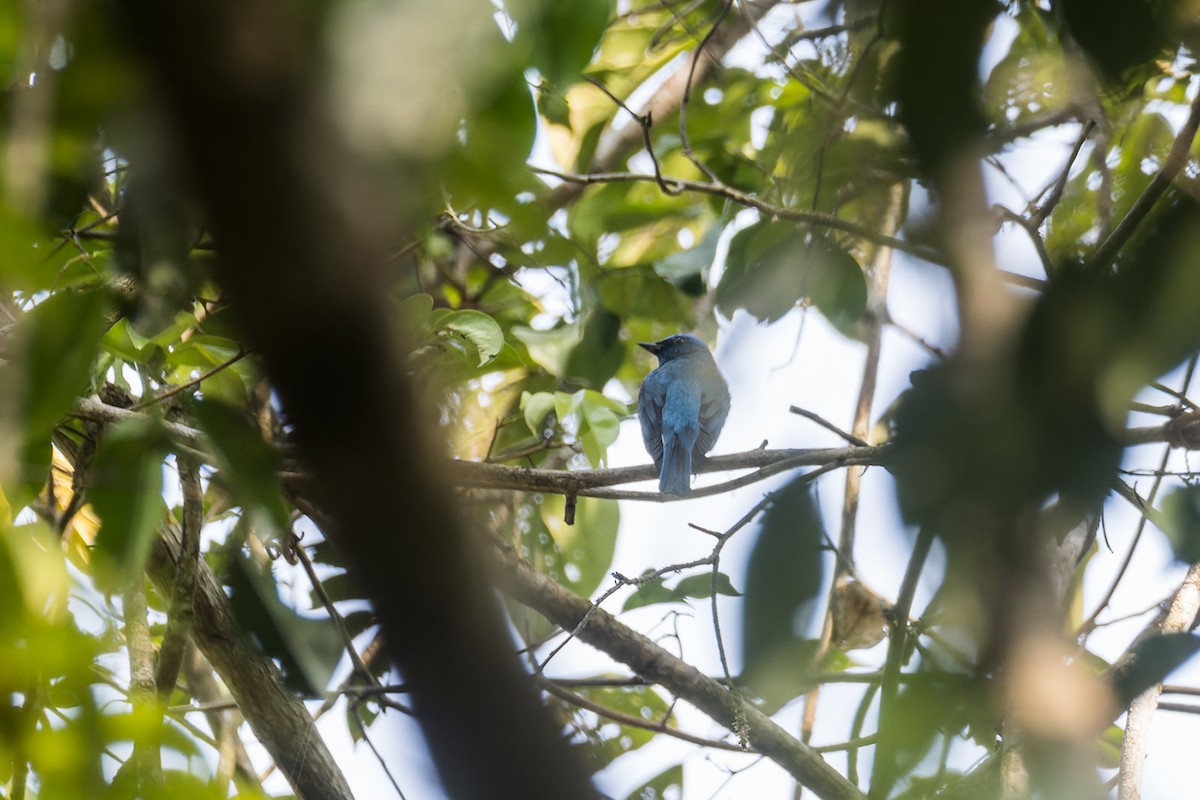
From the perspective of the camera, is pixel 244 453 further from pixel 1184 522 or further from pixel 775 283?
pixel 1184 522

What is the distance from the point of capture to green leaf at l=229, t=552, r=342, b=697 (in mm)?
1479

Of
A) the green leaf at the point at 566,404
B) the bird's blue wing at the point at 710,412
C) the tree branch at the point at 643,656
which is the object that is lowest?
the tree branch at the point at 643,656

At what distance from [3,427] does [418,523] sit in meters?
0.70

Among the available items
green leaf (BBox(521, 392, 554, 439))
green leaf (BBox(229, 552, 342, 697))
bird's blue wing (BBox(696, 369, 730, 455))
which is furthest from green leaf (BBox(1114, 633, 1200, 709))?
bird's blue wing (BBox(696, 369, 730, 455))

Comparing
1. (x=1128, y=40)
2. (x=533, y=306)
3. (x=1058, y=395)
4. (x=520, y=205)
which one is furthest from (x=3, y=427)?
(x=533, y=306)

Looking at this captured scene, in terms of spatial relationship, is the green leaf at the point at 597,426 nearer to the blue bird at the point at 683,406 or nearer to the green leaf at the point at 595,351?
the green leaf at the point at 595,351

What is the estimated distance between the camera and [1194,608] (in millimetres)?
2178

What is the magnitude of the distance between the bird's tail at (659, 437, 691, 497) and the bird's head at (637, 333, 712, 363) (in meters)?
0.54

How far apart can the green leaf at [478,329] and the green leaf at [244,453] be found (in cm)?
177

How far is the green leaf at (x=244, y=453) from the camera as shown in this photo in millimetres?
1042

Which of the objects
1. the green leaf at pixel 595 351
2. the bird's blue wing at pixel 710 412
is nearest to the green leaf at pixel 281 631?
the green leaf at pixel 595 351

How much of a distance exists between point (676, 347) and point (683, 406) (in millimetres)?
577

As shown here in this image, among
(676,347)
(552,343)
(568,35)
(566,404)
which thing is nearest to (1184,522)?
(568,35)

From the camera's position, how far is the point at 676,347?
583 centimetres
